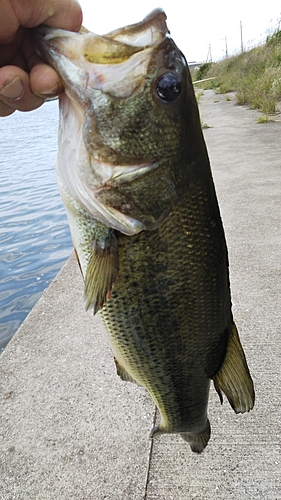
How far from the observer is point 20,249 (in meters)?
6.87

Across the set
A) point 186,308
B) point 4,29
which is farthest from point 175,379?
point 4,29

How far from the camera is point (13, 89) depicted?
147 cm

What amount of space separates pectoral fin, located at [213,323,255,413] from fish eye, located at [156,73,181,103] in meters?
0.89

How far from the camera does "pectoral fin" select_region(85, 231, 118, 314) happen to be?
56.4 inches

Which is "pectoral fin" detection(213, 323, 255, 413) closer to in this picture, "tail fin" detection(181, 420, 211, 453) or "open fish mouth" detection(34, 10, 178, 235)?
"tail fin" detection(181, 420, 211, 453)

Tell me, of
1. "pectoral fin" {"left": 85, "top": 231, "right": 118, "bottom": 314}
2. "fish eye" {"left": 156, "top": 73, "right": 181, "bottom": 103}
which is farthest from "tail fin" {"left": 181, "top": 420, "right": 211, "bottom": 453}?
"fish eye" {"left": 156, "top": 73, "right": 181, "bottom": 103}

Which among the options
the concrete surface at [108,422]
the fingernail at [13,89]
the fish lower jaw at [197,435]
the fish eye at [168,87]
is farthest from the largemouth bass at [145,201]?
the concrete surface at [108,422]

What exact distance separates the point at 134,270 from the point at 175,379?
520 millimetres

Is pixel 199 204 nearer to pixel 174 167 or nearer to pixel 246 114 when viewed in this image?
pixel 174 167

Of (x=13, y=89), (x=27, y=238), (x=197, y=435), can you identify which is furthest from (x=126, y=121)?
(x=27, y=238)

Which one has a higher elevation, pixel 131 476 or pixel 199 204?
pixel 199 204

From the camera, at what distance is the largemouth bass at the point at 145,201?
132 centimetres

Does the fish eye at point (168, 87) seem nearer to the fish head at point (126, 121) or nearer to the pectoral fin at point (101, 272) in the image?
the fish head at point (126, 121)

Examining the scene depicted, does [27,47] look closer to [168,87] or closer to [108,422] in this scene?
[168,87]
